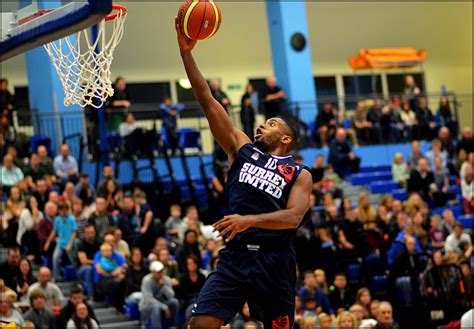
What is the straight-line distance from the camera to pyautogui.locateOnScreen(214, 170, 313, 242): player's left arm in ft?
19.7

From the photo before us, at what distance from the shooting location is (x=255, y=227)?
6.20 meters

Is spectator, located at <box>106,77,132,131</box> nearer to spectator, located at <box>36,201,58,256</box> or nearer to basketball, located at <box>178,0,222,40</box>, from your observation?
spectator, located at <box>36,201,58,256</box>

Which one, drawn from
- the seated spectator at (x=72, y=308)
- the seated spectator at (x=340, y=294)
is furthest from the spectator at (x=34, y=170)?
the seated spectator at (x=340, y=294)

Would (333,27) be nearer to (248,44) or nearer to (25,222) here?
(248,44)

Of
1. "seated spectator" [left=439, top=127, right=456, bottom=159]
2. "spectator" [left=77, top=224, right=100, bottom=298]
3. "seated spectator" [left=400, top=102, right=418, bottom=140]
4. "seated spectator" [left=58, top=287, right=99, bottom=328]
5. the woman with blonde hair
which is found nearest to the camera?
"seated spectator" [left=58, top=287, right=99, bottom=328]

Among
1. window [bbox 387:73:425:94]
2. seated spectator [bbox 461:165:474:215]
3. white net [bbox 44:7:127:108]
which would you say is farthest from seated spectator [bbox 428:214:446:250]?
window [bbox 387:73:425:94]

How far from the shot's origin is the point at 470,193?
59.5 ft

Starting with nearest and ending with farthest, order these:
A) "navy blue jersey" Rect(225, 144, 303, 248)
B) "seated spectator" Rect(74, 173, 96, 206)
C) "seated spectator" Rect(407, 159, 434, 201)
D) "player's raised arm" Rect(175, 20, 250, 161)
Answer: "navy blue jersey" Rect(225, 144, 303, 248)
"player's raised arm" Rect(175, 20, 250, 161)
"seated spectator" Rect(74, 173, 96, 206)
"seated spectator" Rect(407, 159, 434, 201)

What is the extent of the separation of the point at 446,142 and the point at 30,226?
10.2 meters

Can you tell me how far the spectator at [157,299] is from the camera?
12.4 meters

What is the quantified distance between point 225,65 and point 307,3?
2.79 meters

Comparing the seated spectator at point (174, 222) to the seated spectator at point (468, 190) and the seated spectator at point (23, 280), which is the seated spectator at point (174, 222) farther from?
the seated spectator at point (468, 190)

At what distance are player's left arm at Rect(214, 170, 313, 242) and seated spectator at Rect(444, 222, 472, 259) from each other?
935 cm

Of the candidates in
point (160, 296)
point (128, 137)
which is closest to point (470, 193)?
point (128, 137)
